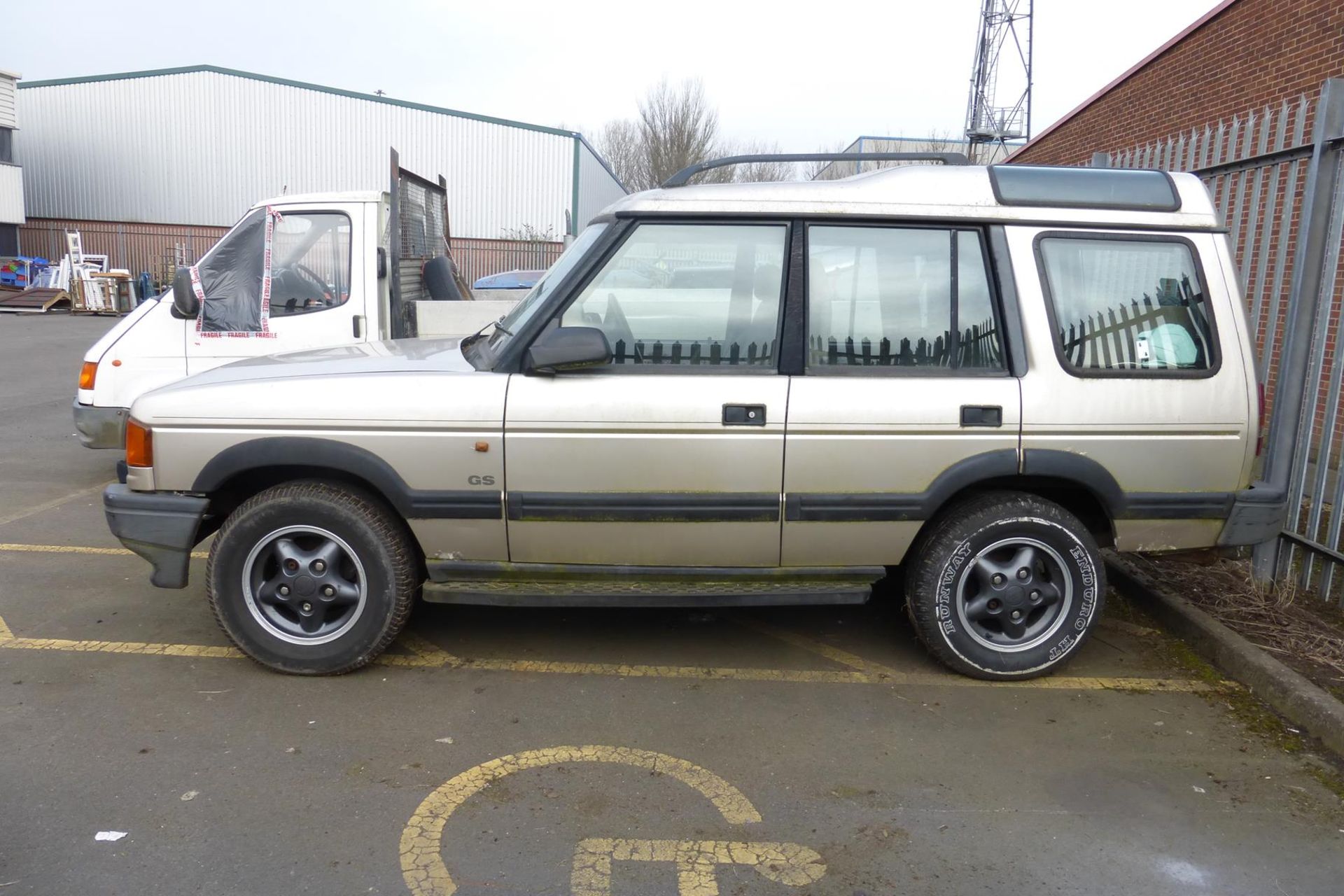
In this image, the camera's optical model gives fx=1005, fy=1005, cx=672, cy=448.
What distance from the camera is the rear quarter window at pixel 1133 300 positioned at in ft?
13.5

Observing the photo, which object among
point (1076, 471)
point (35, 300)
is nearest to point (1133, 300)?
point (1076, 471)

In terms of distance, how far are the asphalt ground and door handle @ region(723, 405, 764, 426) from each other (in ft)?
3.74

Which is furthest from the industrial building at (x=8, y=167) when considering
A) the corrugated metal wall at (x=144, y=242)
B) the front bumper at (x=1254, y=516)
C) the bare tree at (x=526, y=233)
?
the front bumper at (x=1254, y=516)

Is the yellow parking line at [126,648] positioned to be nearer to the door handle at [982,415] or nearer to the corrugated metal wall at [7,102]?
the door handle at [982,415]

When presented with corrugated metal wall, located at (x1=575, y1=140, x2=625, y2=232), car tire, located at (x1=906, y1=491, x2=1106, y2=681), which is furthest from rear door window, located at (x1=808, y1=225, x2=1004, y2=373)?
corrugated metal wall, located at (x1=575, y1=140, x2=625, y2=232)

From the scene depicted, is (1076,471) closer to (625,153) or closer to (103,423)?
(103,423)

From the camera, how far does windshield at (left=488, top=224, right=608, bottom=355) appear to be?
410cm

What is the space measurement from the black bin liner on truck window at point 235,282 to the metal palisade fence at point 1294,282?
585 cm

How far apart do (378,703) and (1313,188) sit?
15.7 feet

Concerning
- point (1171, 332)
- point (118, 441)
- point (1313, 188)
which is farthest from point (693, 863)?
point (118, 441)

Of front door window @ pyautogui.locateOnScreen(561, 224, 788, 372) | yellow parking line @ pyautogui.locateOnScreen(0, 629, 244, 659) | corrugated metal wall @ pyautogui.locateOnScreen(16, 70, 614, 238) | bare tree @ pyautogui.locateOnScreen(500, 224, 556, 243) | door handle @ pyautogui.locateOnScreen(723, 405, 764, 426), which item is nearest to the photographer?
door handle @ pyautogui.locateOnScreen(723, 405, 764, 426)

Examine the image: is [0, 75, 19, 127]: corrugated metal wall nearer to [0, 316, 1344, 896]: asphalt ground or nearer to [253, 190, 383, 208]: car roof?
[253, 190, 383, 208]: car roof

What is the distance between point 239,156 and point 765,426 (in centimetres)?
3204

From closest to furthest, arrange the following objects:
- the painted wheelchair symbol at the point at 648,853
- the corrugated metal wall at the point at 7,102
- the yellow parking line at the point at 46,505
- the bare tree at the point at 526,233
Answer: the painted wheelchair symbol at the point at 648,853
the yellow parking line at the point at 46,505
the corrugated metal wall at the point at 7,102
the bare tree at the point at 526,233
